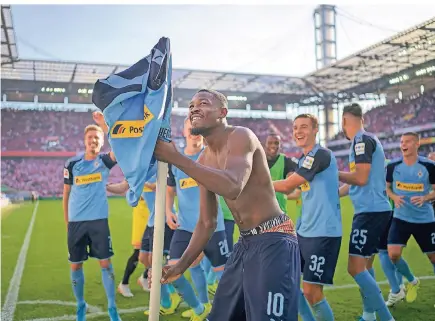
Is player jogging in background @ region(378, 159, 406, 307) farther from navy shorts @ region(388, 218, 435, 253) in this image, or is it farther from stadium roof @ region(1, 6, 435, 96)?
stadium roof @ region(1, 6, 435, 96)

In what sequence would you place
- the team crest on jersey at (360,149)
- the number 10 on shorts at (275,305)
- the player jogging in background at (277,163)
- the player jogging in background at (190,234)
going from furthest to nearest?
the player jogging in background at (277,163), the player jogging in background at (190,234), the team crest on jersey at (360,149), the number 10 on shorts at (275,305)

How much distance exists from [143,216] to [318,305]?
3.73m

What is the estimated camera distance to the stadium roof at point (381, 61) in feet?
92.3

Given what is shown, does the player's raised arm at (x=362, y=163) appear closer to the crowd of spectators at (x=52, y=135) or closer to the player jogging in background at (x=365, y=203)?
the player jogging in background at (x=365, y=203)

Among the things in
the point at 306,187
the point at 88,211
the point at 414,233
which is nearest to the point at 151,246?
the point at 88,211

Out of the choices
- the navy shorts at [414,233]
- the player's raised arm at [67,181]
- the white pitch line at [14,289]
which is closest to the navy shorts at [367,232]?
the navy shorts at [414,233]

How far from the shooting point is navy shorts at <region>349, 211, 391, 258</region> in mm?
4348

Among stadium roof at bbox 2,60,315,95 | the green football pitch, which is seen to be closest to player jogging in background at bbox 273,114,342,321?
the green football pitch

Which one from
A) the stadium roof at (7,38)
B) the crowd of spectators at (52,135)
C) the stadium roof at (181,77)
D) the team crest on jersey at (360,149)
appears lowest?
the team crest on jersey at (360,149)

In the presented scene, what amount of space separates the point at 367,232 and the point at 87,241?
121 inches

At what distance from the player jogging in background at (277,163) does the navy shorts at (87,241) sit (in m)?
2.19

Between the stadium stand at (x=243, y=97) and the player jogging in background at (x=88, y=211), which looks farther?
the stadium stand at (x=243, y=97)

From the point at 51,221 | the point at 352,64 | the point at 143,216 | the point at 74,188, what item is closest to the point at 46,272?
the point at 143,216

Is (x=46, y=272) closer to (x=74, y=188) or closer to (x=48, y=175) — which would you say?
(x=74, y=188)
